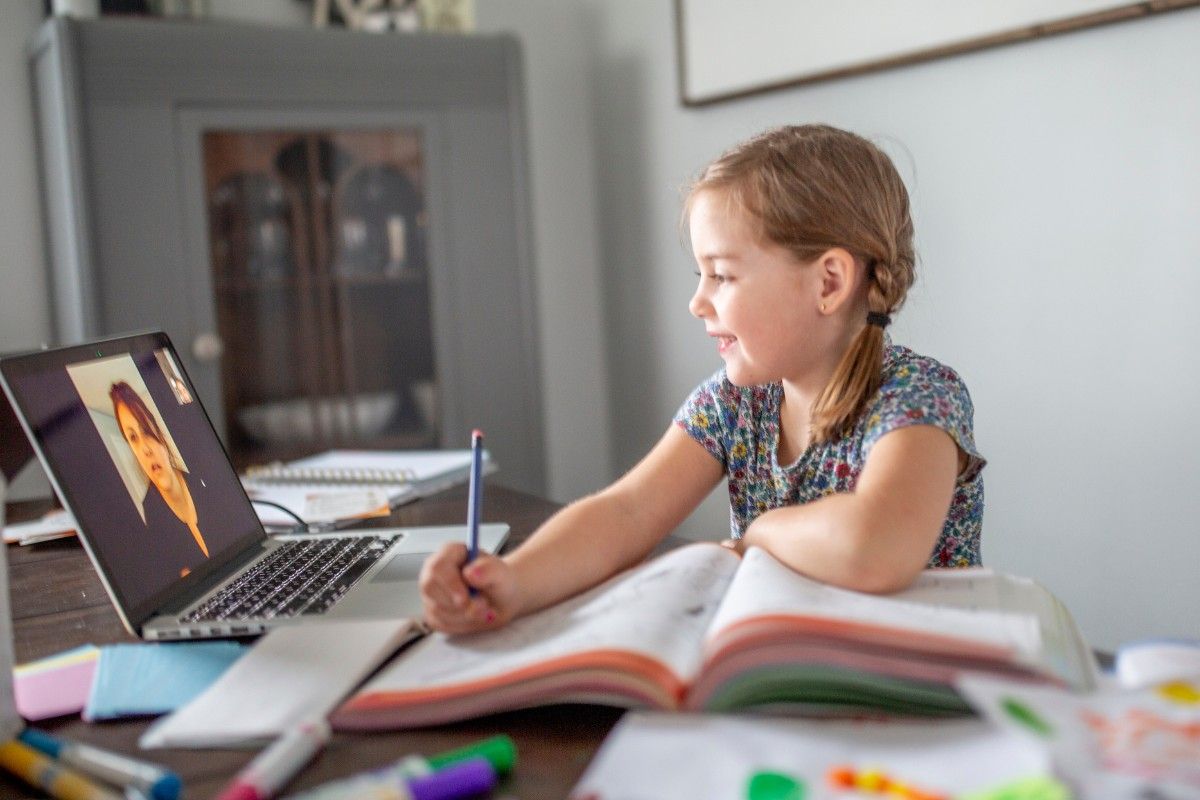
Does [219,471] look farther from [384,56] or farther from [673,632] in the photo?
[384,56]

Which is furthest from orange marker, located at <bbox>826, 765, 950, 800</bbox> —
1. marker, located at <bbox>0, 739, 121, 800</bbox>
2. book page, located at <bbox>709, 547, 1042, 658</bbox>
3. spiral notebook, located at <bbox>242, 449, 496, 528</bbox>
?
spiral notebook, located at <bbox>242, 449, 496, 528</bbox>

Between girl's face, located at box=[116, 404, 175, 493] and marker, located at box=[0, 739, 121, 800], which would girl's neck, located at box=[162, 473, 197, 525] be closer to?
girl's face, located at box=[116, 404, 175, 493]

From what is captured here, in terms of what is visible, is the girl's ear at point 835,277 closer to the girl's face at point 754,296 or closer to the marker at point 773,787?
the girl's face at point 754,296

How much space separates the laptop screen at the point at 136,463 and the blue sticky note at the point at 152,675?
0.16ft

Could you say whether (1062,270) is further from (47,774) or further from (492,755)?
(47,774)

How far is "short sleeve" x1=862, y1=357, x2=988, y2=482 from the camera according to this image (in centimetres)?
100

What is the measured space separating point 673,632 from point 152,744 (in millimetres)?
318

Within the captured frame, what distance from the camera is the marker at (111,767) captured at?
0.60 m

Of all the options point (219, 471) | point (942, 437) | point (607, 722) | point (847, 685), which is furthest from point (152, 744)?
point (942, 437)

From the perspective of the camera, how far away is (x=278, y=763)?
0.62 metres

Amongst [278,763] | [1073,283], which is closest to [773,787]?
[278,763]

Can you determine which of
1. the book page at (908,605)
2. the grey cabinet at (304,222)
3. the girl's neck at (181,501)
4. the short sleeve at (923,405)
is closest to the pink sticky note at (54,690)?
the girl's neck at (181,501)

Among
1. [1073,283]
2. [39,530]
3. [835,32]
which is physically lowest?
[39,530]

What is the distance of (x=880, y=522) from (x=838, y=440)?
28 centimetres
